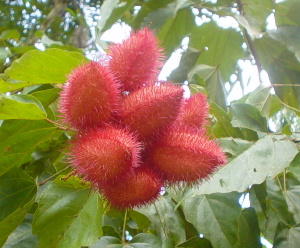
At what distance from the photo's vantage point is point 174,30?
179 cm

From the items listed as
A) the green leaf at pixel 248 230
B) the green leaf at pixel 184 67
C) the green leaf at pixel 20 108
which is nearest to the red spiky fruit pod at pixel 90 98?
the green leaf at pixel 20 108

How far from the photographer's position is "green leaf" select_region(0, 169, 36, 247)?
3.82 ft

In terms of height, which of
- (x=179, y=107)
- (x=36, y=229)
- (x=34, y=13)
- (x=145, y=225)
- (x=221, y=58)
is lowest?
(x=34, y=13)

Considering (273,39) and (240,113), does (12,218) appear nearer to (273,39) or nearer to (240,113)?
(240,113)

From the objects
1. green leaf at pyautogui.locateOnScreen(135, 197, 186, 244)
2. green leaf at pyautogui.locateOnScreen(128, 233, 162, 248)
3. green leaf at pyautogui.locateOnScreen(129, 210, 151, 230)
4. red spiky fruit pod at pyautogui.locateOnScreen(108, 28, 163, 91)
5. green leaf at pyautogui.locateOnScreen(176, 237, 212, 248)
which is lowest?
green leaf at pyautogui.locateOnScreen(129, 210, 151, 230)

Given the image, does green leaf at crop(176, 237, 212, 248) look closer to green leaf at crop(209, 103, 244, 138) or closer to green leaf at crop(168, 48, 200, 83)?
green leaf at crop(209, 103, 244, 138)

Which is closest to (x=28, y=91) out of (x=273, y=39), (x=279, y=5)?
(x=273, y=39)

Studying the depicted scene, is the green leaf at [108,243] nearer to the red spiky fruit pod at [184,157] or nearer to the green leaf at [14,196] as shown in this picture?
the green leaf at [14,196]

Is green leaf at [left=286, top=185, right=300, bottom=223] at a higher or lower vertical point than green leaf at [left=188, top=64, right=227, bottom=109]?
lower

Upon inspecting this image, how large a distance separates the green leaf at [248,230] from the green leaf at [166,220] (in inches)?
7.6

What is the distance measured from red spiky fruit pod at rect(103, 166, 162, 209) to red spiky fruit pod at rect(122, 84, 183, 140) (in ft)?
0.30

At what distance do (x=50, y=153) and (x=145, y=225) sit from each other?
45cm

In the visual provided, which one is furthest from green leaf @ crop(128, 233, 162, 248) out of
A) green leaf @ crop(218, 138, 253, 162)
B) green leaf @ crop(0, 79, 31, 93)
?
green leaf @ crop(0, 79, 31, 93)

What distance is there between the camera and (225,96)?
1.71 meters
